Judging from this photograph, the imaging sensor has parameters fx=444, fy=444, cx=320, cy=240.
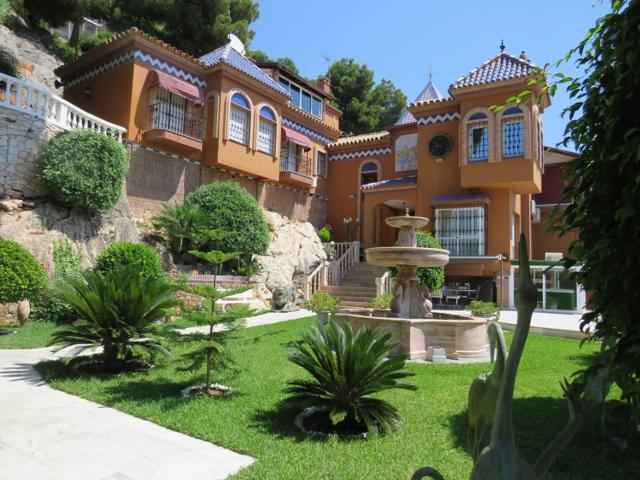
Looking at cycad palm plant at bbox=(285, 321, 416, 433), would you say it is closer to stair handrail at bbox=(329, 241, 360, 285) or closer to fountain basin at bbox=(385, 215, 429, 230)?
fountain basin at bbox=(385, 215, 429, 230)

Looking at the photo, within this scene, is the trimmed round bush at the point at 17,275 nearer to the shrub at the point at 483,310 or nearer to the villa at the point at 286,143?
the villa at the point at 286,143

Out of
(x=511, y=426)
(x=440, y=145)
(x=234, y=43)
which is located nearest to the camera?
(x=511, y=426)

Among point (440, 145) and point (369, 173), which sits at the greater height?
point (440, 145)

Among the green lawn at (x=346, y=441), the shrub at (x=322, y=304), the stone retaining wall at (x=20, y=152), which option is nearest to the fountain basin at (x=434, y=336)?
the green lawn at (x=346, y=441)

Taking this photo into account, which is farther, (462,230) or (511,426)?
(462,230)

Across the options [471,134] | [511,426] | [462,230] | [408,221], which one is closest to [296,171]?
[471,134]

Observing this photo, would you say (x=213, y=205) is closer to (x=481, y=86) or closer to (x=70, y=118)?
(x=70, y=118)

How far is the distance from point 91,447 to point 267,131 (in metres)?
17.8

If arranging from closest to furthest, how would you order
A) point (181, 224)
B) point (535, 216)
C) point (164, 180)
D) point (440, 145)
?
point (181, 224), point (164, 180), point (440, 145), point (535, 216)

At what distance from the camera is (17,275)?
9344 millimetres

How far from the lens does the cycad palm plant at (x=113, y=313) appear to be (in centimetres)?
614

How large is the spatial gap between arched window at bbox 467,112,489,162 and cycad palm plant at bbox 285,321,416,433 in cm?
1553

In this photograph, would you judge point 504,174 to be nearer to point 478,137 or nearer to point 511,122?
point 478,137

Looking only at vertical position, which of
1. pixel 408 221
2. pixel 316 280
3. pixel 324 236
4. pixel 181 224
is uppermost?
pixel 324 236
